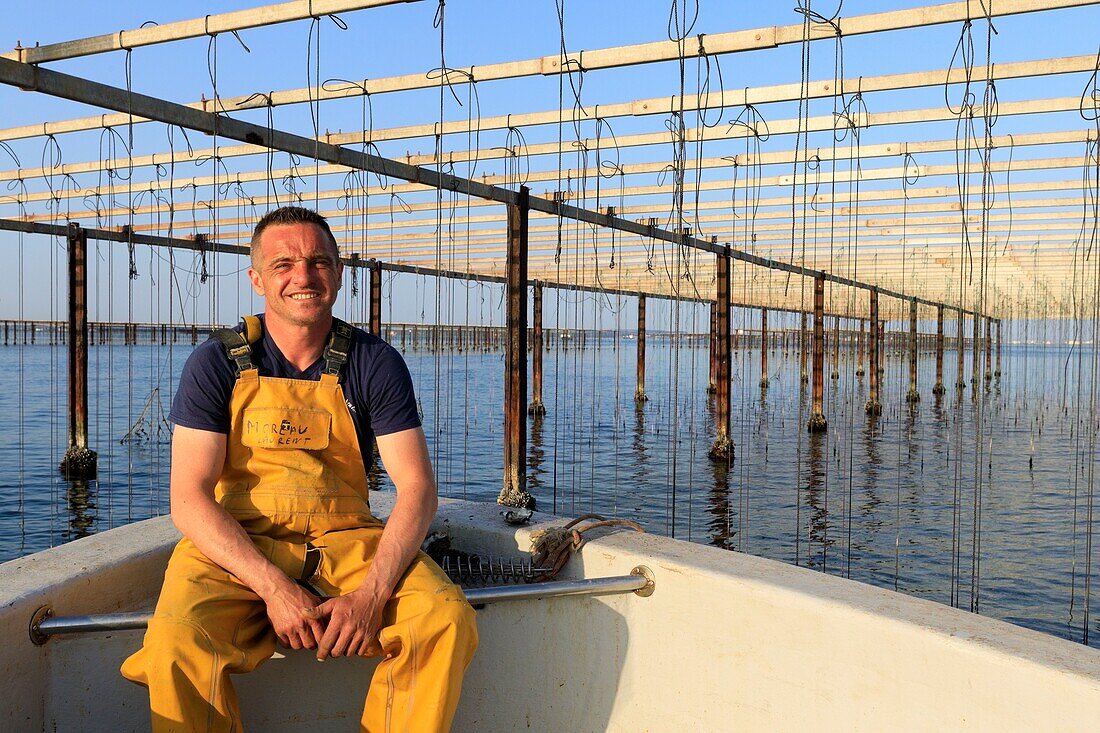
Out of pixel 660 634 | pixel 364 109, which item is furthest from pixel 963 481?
pixel 660 634

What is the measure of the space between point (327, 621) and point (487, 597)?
49 centimetres

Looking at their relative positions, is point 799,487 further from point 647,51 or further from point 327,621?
point 327,621

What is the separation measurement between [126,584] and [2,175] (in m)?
11.6

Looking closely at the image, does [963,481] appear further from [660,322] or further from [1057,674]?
[660,322]

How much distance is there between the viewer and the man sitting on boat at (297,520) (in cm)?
235

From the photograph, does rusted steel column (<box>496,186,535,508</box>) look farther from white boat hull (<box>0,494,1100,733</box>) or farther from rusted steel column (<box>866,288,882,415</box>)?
rusted steel column (<box>866,288,882,415</box>)

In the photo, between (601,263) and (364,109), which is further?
(601,263)

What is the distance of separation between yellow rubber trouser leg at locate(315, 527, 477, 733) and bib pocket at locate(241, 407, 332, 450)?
1.68 ft

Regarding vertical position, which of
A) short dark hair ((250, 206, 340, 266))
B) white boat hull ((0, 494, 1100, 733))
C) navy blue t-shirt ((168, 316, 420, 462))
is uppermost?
short dark hair ((250, 206, 340, 266))

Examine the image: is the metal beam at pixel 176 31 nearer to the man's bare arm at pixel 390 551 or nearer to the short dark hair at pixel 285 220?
the short dark hair at pixel 285 220

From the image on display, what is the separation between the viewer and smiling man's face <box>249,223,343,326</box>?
269 centimetres

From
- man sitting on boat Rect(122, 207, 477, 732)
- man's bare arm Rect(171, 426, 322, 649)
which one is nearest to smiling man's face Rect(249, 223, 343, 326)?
man sitting on boat Rect(122, 207, 477, 732)

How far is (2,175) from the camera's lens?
12.1 m

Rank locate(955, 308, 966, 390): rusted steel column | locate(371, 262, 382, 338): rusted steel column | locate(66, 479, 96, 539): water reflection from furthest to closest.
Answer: locate(371, 262, 382, 338): rusted steel column < locate(66, 479, 96, 539): water reflection < locate(955, 308, 966, 390): rusted steel column
